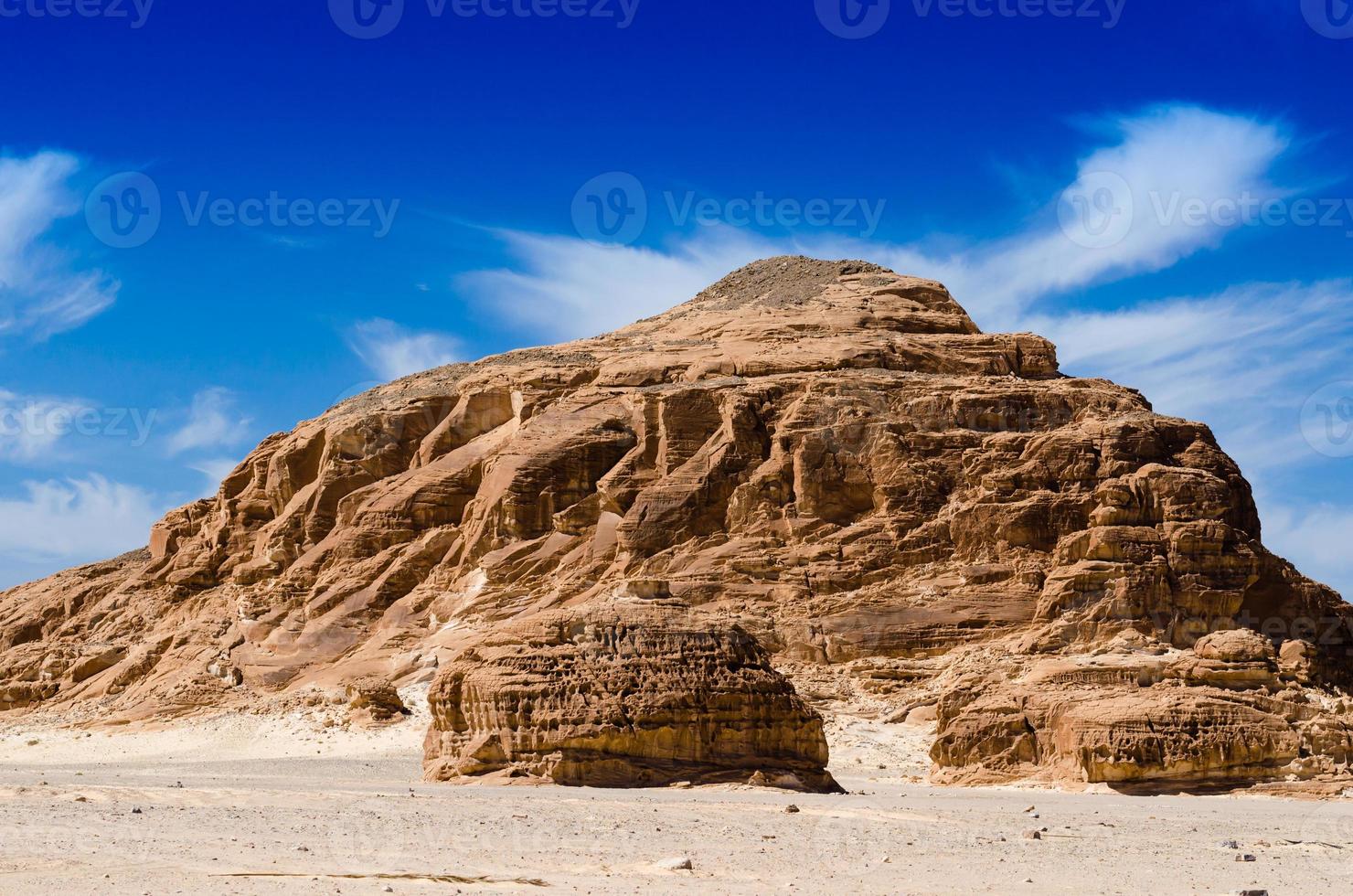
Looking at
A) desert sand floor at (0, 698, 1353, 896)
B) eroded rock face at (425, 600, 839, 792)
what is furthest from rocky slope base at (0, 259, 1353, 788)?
desert sand floor at (0, 698, 1353, 896)

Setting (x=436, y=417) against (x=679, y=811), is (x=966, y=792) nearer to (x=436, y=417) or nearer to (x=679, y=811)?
(x=679, y=811)

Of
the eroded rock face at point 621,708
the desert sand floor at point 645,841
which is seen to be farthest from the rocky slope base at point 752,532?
the desert sand floor at point 645,841

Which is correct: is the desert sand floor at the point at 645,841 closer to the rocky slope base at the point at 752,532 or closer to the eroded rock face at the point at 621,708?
the eroded rock face at the point at 621,708

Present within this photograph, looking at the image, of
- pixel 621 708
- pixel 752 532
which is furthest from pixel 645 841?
pixel 752 532

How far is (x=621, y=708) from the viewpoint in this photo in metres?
25.2

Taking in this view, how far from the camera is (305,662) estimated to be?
55156 millimetres

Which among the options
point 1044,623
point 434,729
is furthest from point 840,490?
point 434,729

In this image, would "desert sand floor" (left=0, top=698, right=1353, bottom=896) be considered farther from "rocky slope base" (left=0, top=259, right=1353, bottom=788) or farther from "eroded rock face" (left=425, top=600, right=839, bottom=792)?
"rocky slope base" (left=0, top=259, right=1353, bottom=788)

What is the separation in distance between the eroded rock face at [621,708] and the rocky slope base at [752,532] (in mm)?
11703

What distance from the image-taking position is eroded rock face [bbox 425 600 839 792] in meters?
25.0

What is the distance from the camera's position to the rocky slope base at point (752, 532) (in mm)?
50406

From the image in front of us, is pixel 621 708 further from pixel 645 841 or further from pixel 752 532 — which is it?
pixel 752 532

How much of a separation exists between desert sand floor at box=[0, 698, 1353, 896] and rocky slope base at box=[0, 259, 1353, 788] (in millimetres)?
12769

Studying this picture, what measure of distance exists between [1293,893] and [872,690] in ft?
105
